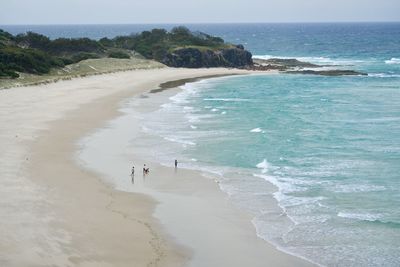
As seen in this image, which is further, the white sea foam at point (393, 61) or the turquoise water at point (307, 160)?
→ the white sea foam at point (393, 61)

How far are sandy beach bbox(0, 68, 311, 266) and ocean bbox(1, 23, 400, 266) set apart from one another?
132 centimetres

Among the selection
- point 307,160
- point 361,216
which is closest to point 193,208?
point 361,216

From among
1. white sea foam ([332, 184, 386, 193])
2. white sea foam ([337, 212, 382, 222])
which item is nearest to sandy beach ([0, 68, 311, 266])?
white sea foam ([337, 212, 382, 222])

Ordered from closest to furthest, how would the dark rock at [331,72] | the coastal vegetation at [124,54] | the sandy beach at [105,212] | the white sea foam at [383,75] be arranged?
the sandy beach at [105,212] → the coastal vegetation at [124,54] → the white sea foam at [383,75] → the dark rock at [331,72]

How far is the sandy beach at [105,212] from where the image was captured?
1788 centimetres

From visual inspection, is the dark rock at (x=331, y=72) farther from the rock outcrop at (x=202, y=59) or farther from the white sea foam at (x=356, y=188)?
the white sea foam at (x=356, y=188)

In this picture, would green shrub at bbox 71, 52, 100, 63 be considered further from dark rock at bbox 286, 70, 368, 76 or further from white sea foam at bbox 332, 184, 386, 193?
white sea foam at bbox 332, 184, 386, 193

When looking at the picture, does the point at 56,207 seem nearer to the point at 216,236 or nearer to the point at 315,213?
the point at 216,236

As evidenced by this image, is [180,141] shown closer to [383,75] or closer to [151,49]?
[383,75]

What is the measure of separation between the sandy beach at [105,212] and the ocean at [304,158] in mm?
1323

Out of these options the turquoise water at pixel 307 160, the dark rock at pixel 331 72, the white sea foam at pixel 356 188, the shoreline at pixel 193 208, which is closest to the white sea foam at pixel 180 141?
the turquoise water at pixel 307 160

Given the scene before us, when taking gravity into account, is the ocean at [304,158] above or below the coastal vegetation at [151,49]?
below

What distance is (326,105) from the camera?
172ft

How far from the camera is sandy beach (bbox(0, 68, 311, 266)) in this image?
58.6 ft
